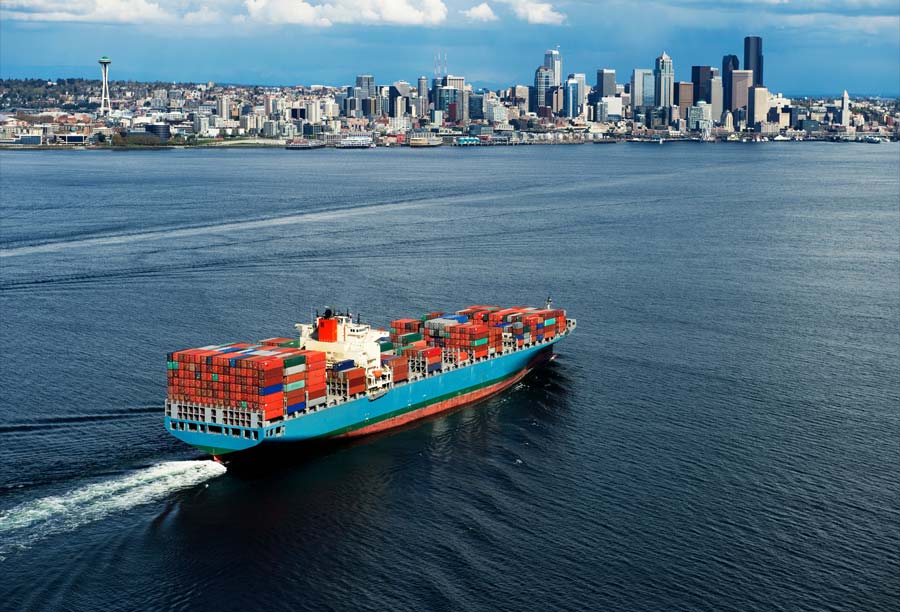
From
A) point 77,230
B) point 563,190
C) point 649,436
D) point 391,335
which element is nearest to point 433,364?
point 391,335

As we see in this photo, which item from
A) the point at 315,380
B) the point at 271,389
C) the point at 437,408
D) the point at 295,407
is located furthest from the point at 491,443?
the point at 271,389

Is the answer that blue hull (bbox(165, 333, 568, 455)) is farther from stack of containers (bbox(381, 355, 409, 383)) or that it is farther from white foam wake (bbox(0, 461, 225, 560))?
white foam wake (bbox(0, 461, 225, 560))

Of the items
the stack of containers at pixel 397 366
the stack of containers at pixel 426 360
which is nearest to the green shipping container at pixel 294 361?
the stack of containers at pixel 397 366

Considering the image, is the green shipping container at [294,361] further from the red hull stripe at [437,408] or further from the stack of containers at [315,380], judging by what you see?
the red hull stripe at [437,408]

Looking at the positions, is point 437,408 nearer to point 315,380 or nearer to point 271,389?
point 315,380

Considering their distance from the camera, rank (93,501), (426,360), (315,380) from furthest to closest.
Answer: (426,360), (315,380), (93,501)

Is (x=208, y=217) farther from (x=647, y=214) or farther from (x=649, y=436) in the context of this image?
(x=649, y=436)
